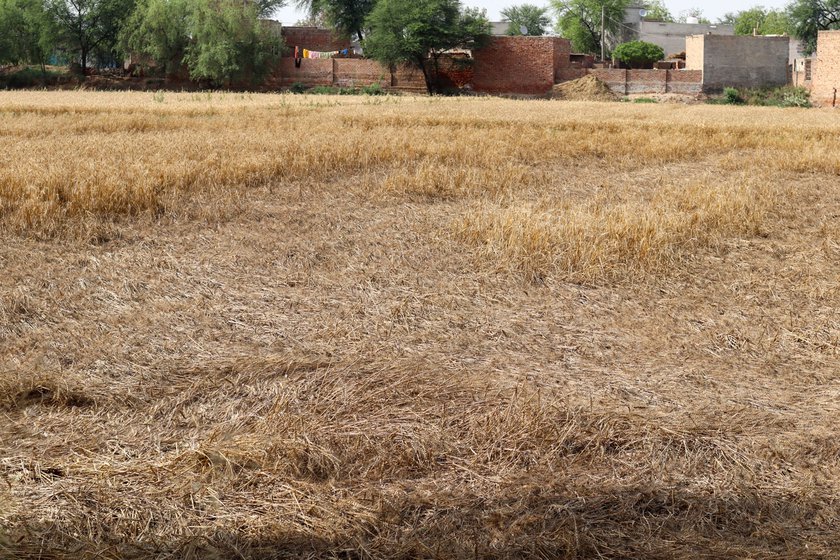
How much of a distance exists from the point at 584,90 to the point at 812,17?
21.8 meters

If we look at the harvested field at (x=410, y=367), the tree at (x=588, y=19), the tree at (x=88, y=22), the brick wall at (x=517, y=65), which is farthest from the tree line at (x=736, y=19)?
the harvested field at (x=410, y=367)

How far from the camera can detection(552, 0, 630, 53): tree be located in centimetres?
7350

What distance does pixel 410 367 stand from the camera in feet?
17.1

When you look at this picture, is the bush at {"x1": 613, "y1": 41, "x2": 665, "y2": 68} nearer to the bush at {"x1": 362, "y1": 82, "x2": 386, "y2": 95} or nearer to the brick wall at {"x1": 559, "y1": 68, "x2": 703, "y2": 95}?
the brick wall at {"x1": 559, "y1": 68, "x2": 703, "y2": 95}

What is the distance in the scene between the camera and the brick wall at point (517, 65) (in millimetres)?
53750

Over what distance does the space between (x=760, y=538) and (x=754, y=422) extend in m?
1.11

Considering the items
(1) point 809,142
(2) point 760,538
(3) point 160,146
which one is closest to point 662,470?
(2) point 760,538

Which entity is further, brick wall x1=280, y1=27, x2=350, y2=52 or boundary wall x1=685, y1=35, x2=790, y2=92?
brick wall x1=280, y1=27, x2=350, y2=52

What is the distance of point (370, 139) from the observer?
598 inches

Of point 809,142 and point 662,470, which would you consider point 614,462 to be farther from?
point 809,142

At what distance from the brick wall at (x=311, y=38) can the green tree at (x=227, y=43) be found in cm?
552

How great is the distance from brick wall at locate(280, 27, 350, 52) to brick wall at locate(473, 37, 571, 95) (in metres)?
10.9

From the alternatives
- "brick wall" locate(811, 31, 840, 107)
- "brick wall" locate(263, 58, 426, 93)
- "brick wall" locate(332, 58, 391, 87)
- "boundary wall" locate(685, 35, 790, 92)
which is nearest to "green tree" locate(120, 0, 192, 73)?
"brick wall" locate(263, 58, 426, 93)

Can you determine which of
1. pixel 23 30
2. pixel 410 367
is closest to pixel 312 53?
pixel 23 30
